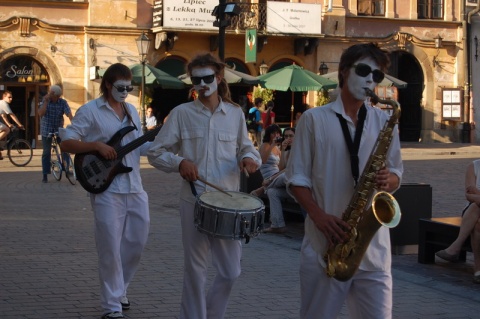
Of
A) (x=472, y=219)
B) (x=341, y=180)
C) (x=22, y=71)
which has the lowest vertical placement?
(x=472, y=219)

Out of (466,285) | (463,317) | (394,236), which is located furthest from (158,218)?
(463,317)

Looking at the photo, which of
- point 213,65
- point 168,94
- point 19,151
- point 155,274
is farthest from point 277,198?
point 168,94

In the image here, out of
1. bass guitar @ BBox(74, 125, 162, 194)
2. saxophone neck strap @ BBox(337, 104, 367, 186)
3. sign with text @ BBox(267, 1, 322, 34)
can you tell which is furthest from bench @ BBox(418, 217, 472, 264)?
sign with text @ BBox(267, 1, 322, 34)

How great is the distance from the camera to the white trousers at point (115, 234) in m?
6.98

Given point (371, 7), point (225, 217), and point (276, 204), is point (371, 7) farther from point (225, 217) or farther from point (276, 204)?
point (225, 217)

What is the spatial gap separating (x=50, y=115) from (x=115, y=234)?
11247 millimetres

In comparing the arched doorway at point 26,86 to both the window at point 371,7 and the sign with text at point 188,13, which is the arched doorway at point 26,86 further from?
the window at point 371,7

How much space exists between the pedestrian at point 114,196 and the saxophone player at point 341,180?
258 cm

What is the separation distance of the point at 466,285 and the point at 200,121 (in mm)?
3641

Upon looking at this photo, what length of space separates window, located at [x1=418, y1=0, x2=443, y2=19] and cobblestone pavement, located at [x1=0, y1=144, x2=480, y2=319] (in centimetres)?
2573

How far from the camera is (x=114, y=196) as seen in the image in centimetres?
705

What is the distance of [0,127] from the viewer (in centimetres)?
2234

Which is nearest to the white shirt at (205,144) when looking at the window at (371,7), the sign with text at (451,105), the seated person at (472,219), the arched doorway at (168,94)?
the seated person at (472,219)

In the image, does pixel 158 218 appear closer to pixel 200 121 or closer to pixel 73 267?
pixel 73 267
